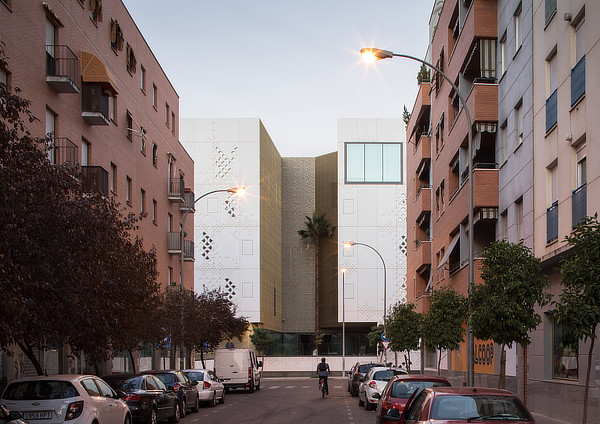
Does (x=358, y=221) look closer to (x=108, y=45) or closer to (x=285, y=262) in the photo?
(x=285, y=262)

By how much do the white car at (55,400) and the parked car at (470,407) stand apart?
7.43 meters

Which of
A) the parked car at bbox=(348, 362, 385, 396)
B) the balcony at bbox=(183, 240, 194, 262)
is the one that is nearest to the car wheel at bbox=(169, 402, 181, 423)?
the parked car at bbox=(348, 362, 385, 396)

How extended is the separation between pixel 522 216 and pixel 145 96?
23.3 metres

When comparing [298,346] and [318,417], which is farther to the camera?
[298,346]

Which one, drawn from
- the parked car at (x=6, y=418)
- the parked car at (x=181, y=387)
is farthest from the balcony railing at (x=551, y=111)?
the parked car at (x=6, y=418)

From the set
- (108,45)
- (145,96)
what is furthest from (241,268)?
(108,45)

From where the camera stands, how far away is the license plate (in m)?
14.8

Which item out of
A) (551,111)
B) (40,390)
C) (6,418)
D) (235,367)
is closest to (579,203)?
(551,111)

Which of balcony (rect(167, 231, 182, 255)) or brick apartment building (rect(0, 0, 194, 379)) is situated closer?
brick apartment building (rect(0, 0, 194, 379))

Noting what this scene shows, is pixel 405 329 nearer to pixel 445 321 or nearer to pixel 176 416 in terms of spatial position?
pixel 445 321

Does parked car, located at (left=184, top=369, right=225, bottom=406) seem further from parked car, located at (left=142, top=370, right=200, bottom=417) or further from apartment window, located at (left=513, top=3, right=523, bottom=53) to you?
apartment window, located at (left=513, top=3, right=523, bottom=53)

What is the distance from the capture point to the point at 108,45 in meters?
34.4

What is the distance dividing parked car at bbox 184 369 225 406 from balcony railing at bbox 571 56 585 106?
18120mm

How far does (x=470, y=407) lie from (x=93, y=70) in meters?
23.6
